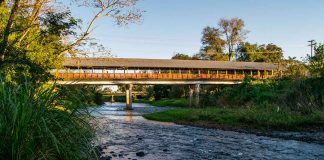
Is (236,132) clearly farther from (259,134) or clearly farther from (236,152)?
(236,152)

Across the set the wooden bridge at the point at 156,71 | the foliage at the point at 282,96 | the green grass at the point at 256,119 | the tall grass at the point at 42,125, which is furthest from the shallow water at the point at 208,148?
the wooden bridge at the point at 156,71

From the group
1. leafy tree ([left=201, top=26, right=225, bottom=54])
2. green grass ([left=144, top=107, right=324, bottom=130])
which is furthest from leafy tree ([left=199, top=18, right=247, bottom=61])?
green grass ([left=144, top=107, right=324, bottom=130])

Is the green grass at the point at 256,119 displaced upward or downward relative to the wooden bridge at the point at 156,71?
downward

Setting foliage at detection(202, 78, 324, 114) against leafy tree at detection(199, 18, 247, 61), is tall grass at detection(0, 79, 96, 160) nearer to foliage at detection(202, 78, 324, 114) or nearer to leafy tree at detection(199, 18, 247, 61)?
foliage at detection(202, 78, 324, 114)

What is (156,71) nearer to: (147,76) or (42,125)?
(147,76)

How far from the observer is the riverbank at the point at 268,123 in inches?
676

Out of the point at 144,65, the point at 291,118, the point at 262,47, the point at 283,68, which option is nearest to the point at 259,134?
the point at 291,118

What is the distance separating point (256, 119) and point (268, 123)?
1.14 metres

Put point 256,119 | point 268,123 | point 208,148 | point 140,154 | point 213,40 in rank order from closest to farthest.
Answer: point 140,154 → point 208,148 → point 268,123 → point 256,119 → point 213,40

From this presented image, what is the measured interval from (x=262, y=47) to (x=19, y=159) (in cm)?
8332

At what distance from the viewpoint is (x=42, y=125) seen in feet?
14.7

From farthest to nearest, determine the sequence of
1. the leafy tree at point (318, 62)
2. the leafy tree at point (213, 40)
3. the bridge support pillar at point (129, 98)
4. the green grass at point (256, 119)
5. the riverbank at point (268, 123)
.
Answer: the leafy tree at point (213, 40) < the bridge support pillar at point (129, 98) < the leafy tree at point (318, 62) < the green grass at point (256, 119) < the riverbank at point (268, 123)

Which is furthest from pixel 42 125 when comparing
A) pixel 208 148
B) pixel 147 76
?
pixel 147 76

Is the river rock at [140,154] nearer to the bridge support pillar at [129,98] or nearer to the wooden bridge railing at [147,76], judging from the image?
the wooden bridge railing at [147,76]
